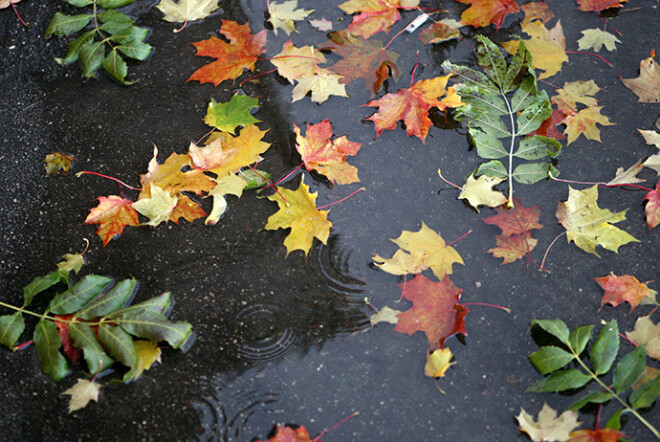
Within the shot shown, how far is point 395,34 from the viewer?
2.66 m

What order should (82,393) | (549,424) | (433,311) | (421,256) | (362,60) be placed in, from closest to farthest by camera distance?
(549,424), (82,393), (433,311), (421,256), (362,60)

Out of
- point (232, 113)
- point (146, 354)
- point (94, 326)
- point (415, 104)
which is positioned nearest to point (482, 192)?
point (415, 104)

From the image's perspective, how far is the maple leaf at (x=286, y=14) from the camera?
2678 millimetres

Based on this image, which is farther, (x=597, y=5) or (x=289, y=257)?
(x=597, y=5)

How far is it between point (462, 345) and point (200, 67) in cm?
168

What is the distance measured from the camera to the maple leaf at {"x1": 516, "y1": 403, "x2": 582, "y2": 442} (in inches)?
68.2

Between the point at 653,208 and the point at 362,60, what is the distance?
4.46ft

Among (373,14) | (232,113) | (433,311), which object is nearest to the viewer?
(433,311)

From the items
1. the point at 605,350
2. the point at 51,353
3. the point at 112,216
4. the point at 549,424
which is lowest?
the point at 549,424

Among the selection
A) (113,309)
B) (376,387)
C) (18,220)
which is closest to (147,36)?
(18,220)

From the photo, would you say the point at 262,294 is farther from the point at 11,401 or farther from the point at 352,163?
the point at 11,401

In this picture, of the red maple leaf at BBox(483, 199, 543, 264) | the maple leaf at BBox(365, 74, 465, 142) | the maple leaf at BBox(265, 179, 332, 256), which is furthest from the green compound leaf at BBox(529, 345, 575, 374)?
the maple leaf at BBox(365, 74, 465, 142)

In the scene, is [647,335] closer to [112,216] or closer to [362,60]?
[362,60]

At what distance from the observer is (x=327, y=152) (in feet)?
7.59
